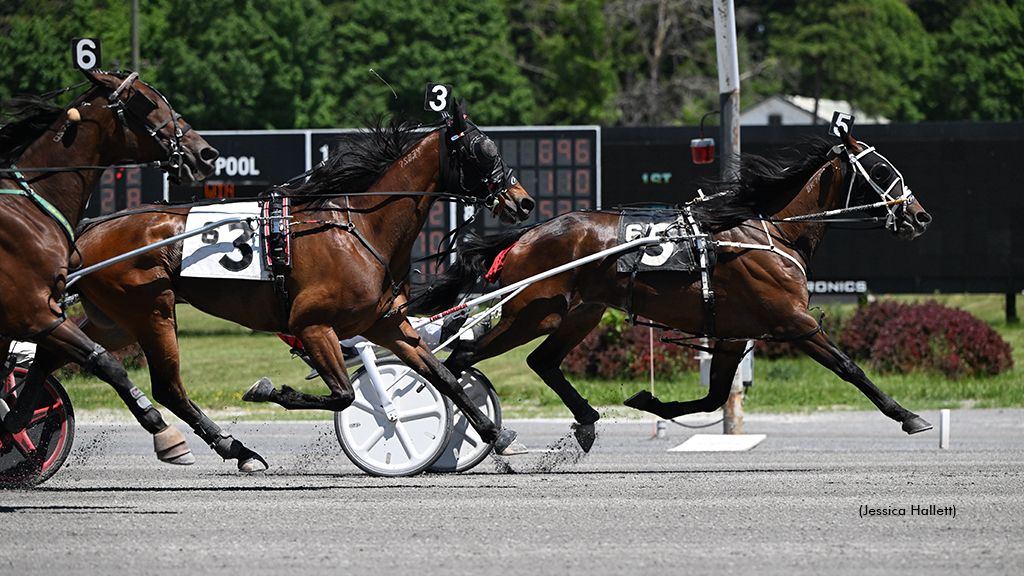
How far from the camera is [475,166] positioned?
8.17 meters

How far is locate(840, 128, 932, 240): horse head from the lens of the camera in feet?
30.5

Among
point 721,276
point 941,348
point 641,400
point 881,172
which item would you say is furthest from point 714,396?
point 941,348

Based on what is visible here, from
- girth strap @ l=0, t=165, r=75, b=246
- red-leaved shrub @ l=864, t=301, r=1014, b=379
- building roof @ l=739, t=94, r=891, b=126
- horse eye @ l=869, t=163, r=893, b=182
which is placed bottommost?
red-leaved shrub @ l=864, t=301, r=1014, b=379

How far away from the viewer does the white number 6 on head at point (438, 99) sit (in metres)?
8.48

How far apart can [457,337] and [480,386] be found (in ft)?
1.25

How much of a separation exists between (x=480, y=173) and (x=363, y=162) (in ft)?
2.75

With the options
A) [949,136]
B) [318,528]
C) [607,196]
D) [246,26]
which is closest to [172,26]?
[246,26]

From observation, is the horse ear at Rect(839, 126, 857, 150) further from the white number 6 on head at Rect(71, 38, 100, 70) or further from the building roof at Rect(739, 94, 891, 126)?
the building roof at Rect(739, 94, 891, 126)

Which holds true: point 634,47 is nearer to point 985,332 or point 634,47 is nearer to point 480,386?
point 985,332

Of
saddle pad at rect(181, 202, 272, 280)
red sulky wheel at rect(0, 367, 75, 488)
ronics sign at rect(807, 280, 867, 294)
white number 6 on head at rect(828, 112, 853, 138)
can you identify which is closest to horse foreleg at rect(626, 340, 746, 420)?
white number 6 on head at rect(828, 112, 853, 138)

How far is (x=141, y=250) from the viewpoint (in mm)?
7727

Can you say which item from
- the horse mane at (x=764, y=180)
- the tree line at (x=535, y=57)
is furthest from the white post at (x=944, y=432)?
the tree line at (x=535, y=57)

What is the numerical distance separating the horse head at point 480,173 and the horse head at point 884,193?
268cm

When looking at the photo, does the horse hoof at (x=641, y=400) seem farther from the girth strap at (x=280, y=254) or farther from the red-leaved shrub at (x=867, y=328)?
the red-leaved shrub at (x=867, y=328)
